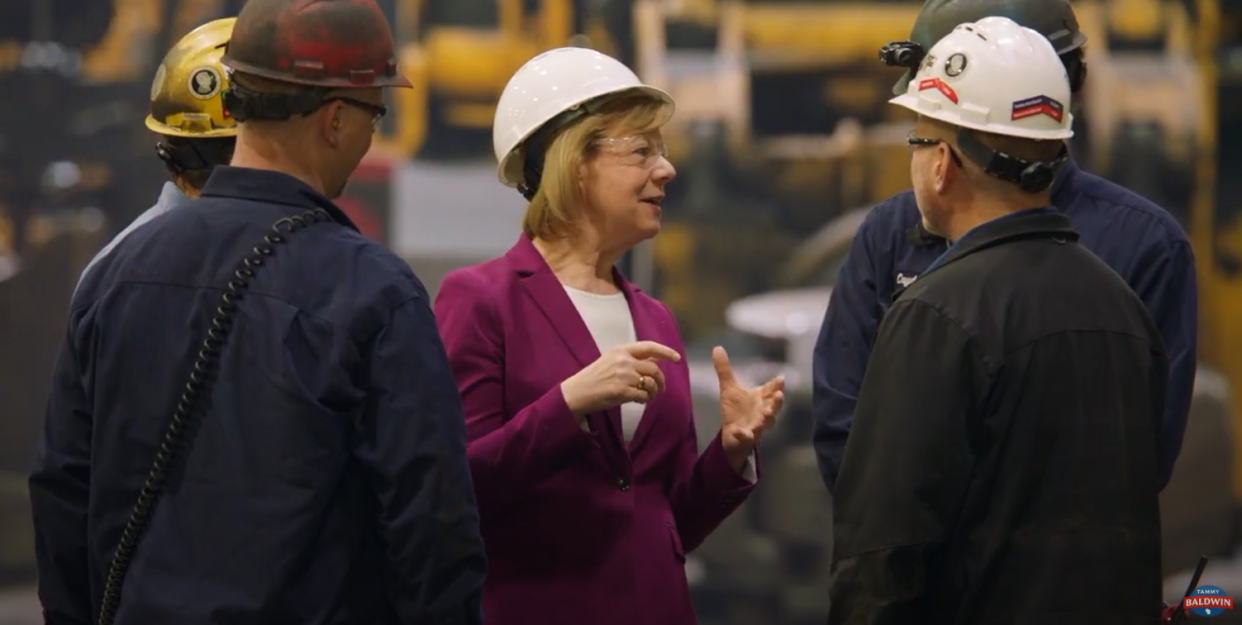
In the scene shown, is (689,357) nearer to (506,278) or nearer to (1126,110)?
(1126,110)

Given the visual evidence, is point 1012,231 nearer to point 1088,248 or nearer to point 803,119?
point 1088,248

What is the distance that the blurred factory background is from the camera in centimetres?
504

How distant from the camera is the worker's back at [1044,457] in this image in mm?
1929

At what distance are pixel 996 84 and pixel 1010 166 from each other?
0.41ft

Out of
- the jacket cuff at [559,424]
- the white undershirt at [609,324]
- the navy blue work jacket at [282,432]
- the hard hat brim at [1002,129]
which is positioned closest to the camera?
the navy blue work jacket at [282,432]

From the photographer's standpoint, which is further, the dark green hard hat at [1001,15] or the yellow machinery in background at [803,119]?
the yellow machinery in background at [803,119]

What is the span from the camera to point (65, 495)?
2.01 meters

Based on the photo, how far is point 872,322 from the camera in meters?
2.74

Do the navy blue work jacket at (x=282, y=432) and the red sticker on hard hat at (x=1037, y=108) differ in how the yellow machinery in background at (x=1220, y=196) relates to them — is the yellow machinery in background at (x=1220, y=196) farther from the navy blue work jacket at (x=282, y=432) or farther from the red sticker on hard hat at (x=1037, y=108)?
the navy blue work jacket at (x=282, y=432)

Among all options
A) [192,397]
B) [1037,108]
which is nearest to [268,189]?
[192,397]

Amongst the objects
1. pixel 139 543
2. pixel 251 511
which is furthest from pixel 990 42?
pixel 139 543

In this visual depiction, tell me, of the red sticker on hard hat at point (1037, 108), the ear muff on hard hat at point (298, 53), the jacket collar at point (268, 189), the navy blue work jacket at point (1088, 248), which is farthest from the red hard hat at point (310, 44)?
the navy blue work jacket at point (1088, 248)

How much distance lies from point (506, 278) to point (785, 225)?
266cm

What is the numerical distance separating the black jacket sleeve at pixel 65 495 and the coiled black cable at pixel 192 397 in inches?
6.8
